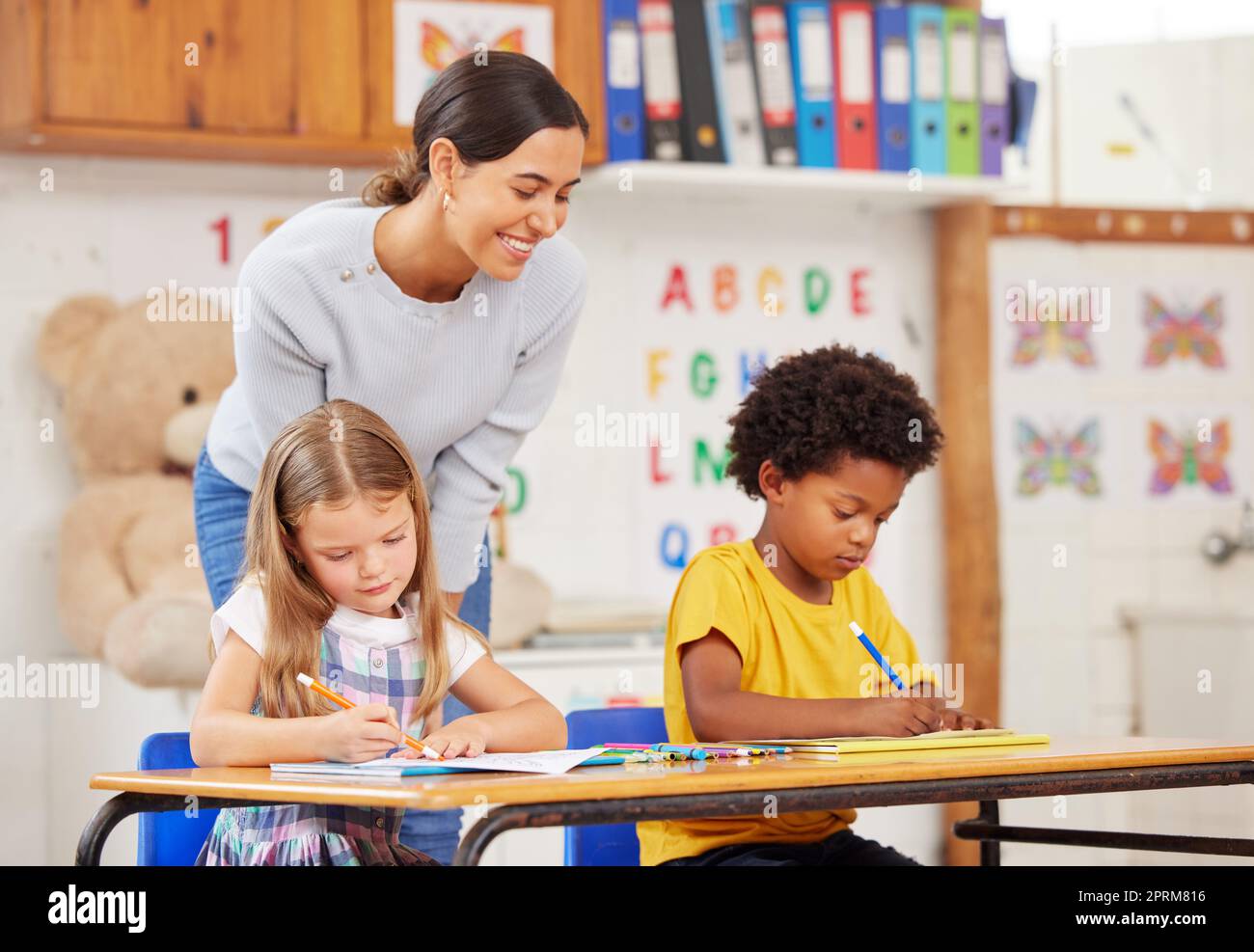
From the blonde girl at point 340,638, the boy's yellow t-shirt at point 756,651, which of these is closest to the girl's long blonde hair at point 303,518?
the blonde girl at point 340,638

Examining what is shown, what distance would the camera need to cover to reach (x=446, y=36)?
11.2 ft

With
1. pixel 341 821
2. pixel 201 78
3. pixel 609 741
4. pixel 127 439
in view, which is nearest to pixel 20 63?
pixel 201 78

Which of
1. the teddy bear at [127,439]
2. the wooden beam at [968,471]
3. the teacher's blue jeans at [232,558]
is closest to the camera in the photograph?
the teacher's blue jeans at [232,558]

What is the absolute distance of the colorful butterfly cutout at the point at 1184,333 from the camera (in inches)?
163

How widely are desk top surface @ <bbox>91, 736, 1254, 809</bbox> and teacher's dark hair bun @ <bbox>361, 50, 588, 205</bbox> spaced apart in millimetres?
726

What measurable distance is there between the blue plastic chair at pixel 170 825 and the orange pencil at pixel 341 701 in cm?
27

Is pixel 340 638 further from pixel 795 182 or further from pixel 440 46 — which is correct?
pixel 795 182

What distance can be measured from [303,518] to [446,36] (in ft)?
6.41

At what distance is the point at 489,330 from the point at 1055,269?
2.52 m

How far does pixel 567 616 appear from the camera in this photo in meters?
3.47

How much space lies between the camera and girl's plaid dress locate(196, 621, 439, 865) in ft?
5.08

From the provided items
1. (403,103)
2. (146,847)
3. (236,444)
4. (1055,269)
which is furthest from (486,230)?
(1055,269)

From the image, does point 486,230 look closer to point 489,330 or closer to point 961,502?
point 489,330

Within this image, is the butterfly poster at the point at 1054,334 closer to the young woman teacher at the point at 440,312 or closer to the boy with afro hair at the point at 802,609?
the boy with afro hair at the point at 802,609
